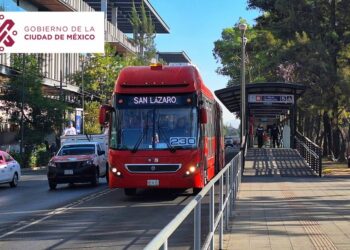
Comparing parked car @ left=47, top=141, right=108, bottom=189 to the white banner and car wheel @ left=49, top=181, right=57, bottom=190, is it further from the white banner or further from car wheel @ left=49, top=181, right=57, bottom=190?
the white banner

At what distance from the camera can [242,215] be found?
1291 cm

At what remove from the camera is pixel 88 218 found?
1337 centimetres

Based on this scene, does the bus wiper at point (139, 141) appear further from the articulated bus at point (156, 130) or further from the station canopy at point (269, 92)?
the station canopy at point (269, 92)

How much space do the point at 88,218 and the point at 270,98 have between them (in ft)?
65.2

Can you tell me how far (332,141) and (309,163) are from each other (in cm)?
1445

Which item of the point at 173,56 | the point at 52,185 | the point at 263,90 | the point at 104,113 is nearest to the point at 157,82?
the point at 104,113

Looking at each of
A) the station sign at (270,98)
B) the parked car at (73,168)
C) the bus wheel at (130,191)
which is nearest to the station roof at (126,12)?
the station sign at (270,98)

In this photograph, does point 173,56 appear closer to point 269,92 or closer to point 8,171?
point 269,92

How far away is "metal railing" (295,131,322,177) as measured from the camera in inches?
995

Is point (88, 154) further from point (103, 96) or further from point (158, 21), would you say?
point (158, 21)

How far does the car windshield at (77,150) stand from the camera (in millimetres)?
23844

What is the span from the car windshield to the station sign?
11241 millimetres

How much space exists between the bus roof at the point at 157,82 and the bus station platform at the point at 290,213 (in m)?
3.46

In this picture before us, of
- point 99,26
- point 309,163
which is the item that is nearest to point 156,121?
point 309,163
